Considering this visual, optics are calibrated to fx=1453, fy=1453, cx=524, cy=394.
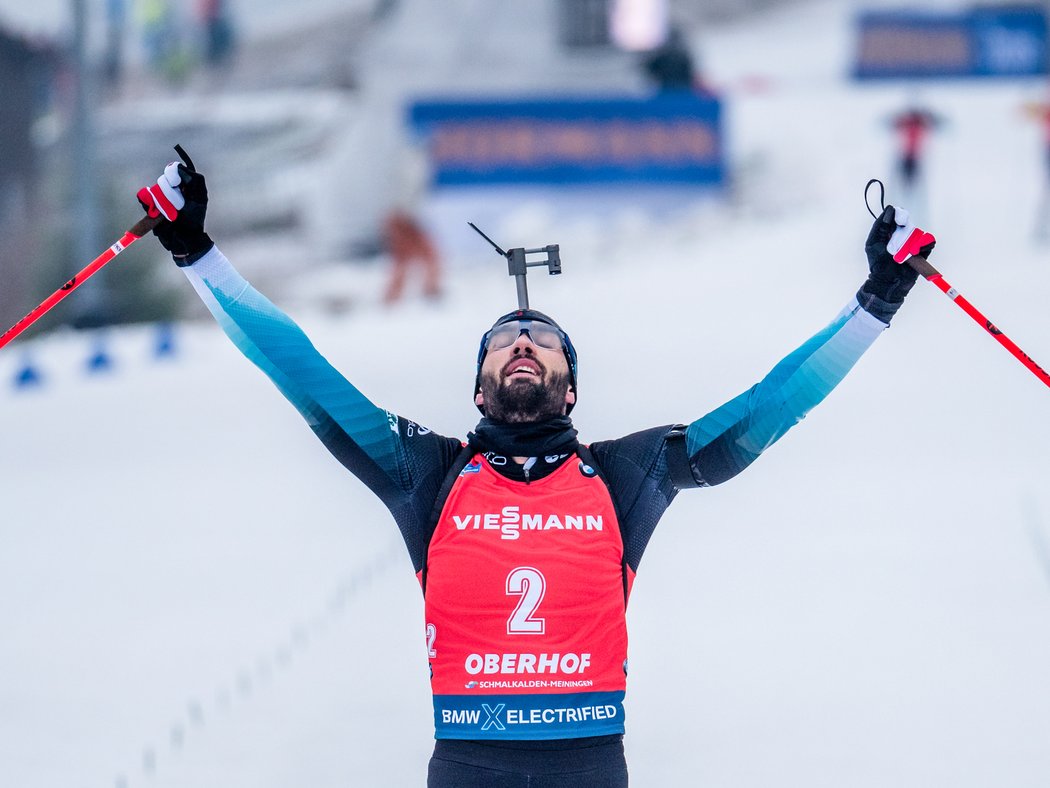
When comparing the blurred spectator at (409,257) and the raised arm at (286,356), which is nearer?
the raised arm at (286,356)

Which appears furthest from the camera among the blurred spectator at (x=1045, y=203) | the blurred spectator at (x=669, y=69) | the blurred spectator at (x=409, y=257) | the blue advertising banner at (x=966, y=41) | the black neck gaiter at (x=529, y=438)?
the blue advertising banner at (x=966, y=41)

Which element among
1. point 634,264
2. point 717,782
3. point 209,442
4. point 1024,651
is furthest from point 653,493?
point 634,264

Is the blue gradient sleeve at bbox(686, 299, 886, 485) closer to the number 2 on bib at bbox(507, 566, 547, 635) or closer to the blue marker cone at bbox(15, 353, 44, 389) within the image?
the number 2 on bib at bbox(507, 566, 547, 635)

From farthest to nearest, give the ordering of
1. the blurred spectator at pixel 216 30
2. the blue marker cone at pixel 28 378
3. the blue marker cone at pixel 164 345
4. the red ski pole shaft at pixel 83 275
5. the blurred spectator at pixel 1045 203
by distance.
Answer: the blurred spectator at pixel 216 30, the blurred spectator at pixel 1045 203, the blue marker cone at pixel 164 345, the blue marker cone at pixel 28 378, the red ski pole shaft at pixel 83 275

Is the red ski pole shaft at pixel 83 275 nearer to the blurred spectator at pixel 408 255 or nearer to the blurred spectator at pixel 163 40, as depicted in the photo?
the blurred spectator at pixel 408 255

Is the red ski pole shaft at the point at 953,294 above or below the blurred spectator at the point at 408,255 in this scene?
below

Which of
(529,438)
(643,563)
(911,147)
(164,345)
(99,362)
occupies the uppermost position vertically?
(911,147)

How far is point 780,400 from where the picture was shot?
321 cm

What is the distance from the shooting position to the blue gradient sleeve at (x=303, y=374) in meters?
A: 3.20

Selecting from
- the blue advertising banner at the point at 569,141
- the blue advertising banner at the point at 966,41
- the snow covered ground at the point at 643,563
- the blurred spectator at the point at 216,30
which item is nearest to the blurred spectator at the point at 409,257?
the snow covered ground at the point at 643,563

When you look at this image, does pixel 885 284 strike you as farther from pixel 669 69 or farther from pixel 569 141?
pixel 669 69

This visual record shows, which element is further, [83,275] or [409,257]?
[409,257]

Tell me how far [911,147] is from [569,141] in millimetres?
5506

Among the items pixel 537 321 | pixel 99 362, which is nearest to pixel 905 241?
pixel 537 321
